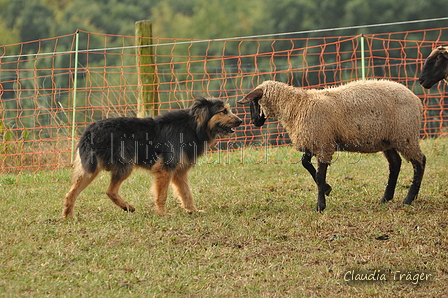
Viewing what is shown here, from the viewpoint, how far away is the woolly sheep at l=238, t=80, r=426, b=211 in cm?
616

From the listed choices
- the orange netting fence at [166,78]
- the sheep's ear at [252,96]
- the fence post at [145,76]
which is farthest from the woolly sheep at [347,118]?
the fence post at [145,76]

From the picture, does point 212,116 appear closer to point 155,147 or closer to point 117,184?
point 155,147

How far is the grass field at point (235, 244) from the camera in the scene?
4.10m

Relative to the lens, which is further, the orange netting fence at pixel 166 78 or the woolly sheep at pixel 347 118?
the orange netting fence at pixel 166 78

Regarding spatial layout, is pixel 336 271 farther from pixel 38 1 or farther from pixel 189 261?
pixel 38 1

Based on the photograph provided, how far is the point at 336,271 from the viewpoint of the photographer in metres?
4.34

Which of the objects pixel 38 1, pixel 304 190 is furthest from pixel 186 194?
pixel 38 1

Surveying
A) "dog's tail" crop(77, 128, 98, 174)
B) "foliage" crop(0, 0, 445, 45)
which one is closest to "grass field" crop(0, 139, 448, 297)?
"dog's tail" crop(77, 128, 98, 174)

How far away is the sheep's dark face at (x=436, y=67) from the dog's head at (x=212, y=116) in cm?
226

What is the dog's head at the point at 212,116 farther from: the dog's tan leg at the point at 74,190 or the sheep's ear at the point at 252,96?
the dog's tan leg at the point at 74,190

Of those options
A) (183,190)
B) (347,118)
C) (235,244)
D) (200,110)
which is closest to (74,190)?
(183,190)

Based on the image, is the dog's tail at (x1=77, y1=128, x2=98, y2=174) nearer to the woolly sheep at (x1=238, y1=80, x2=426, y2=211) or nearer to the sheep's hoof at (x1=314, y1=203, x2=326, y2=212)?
the woolly sheep at (x1=238, y1=80, x2=426, y2=211)

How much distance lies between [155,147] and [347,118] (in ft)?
7.13

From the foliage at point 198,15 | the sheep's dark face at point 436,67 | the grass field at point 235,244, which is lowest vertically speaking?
the grass field at point 235,244
